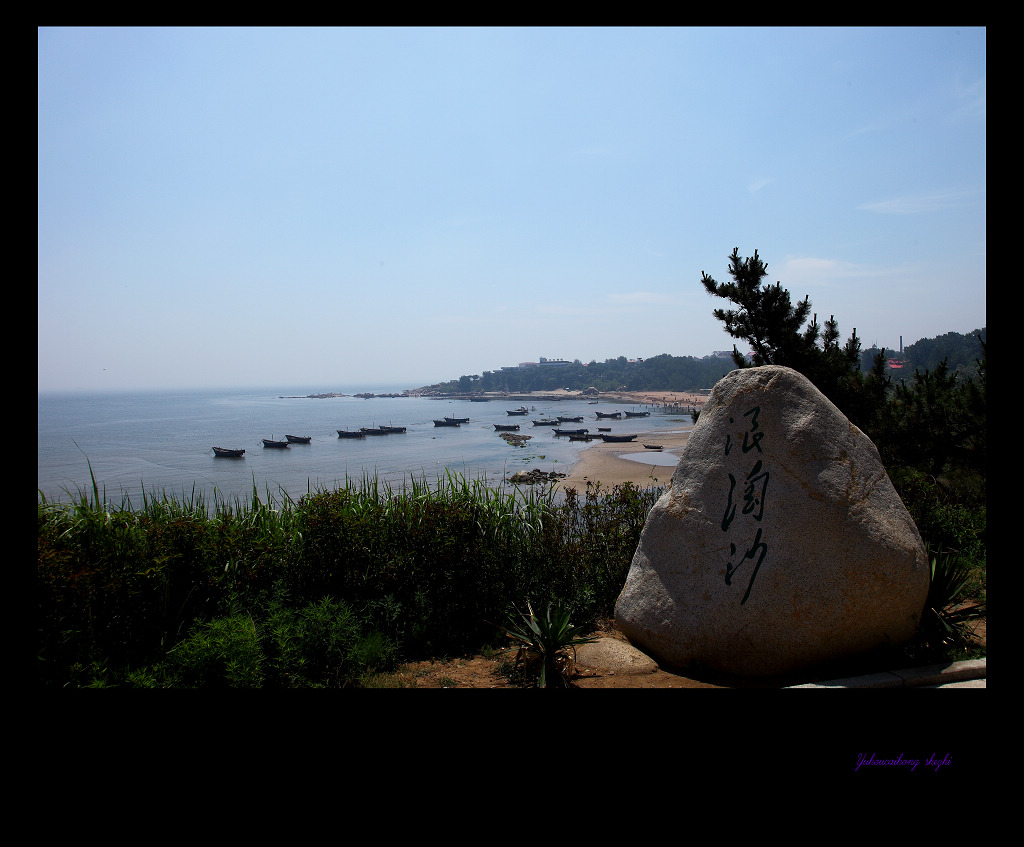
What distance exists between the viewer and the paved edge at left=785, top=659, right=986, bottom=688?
3.57m

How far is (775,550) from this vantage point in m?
4.00

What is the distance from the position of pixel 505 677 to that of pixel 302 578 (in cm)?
197

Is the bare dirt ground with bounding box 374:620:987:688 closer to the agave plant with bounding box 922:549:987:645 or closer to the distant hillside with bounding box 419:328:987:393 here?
the agave plant with bounding box 922:549:987:645

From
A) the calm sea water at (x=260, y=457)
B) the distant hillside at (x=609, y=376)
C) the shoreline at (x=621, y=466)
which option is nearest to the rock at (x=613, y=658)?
the calm sea water at (x=260, y=457)

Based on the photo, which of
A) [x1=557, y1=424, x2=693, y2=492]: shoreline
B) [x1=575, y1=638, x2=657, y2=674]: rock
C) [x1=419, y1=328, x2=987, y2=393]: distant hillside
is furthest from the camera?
[x1=419, y1=328, x2=987, y2=393]: distant hillside

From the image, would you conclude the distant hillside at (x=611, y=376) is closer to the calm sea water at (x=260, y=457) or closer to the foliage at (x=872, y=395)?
the calm sea water at (x=260, y=457)

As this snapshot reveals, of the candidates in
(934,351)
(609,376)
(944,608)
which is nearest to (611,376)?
(609,376)

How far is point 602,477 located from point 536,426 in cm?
2946

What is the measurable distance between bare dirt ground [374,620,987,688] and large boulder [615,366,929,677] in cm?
12

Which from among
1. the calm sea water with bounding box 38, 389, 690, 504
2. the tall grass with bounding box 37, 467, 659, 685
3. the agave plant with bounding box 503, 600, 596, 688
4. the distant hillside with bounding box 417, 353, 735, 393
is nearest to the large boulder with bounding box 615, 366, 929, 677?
the agave plant with bounding box 503, 600, 596, 688

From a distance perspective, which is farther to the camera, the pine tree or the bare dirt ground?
the pine tree

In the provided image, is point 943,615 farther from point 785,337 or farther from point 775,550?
point 785,337

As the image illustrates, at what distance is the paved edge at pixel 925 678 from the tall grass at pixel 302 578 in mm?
2160
